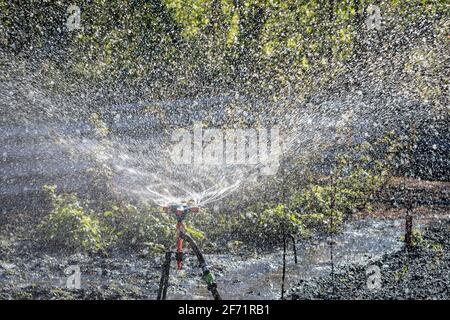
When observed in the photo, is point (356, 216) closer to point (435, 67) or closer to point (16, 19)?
point (435, 67)

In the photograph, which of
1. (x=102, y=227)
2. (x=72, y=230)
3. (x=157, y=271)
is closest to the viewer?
(x=157, y=271)

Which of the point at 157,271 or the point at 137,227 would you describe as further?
the point at 137,227

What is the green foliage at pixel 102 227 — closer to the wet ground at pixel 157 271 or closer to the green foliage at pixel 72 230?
the green foliage at pixel 72 230

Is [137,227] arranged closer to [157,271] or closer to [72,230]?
[72,230]

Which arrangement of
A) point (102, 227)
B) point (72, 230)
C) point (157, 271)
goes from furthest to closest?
point (102, 227) → point (72, 230) → point (157, 271)

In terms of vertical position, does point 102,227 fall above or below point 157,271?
above

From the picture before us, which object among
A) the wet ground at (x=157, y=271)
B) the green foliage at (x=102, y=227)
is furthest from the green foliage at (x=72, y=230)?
the wet ground at (x=157, y=271)

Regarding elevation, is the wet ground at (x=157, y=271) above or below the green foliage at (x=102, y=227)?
below

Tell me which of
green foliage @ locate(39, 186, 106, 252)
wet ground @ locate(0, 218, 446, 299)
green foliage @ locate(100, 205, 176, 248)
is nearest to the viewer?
wet ground @ locate(0, 218, 446, 299)

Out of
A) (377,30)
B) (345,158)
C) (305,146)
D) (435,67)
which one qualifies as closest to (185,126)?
(305,146)

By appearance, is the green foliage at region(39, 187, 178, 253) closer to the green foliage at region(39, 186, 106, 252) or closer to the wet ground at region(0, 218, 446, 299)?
the green foliage at region(39, 186, 106, 252)

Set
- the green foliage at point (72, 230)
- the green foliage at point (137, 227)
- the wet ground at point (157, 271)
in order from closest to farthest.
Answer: the wet ground at point (157, 271) → the green foliage at point (72, 230) → the green foliage at point (137, 227)

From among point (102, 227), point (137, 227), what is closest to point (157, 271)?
point (137, 227)

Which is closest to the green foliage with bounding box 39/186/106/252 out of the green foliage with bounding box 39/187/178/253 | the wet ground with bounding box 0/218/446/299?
the green foliage with bounding box 39/187/178/253
